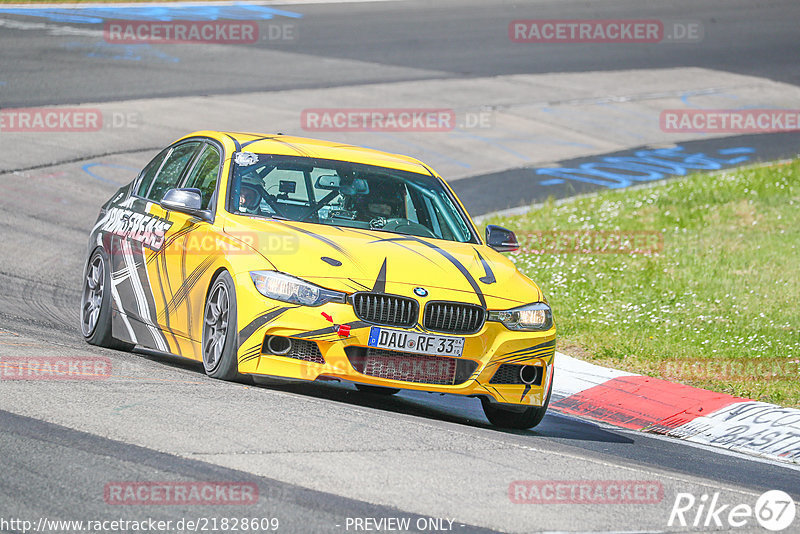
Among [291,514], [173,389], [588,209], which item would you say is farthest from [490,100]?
[291,514]

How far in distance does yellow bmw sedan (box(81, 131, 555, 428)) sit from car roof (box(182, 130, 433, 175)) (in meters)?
0.02

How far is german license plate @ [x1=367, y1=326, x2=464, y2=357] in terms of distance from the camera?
7.24 metres

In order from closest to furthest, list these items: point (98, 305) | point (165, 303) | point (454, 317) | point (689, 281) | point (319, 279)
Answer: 1. point (319, 279)
2. point (454, 317)
3. point (165, 303)
4. point (98, 305)
5. point (689, 281)

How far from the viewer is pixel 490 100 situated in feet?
80.9

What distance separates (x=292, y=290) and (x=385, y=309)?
0.55 meters

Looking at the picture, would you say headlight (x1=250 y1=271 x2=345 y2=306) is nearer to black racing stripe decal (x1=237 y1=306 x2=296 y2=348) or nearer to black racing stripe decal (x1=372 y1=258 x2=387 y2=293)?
black racing stripe decal (x1=237 y1=306 x2=296 y2=348)

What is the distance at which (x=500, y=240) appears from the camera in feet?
28.6

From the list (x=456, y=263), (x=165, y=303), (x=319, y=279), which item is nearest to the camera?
(x=319, y=279)

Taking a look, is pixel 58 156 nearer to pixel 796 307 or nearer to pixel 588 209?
pixel 588 209

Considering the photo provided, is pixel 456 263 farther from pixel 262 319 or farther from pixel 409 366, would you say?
pixel 262 319

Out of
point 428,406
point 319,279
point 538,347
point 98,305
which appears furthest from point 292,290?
point 98,305

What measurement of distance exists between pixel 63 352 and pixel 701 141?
18.2m

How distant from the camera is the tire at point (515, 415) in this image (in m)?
7.99

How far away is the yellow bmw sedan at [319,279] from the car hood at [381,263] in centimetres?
1
